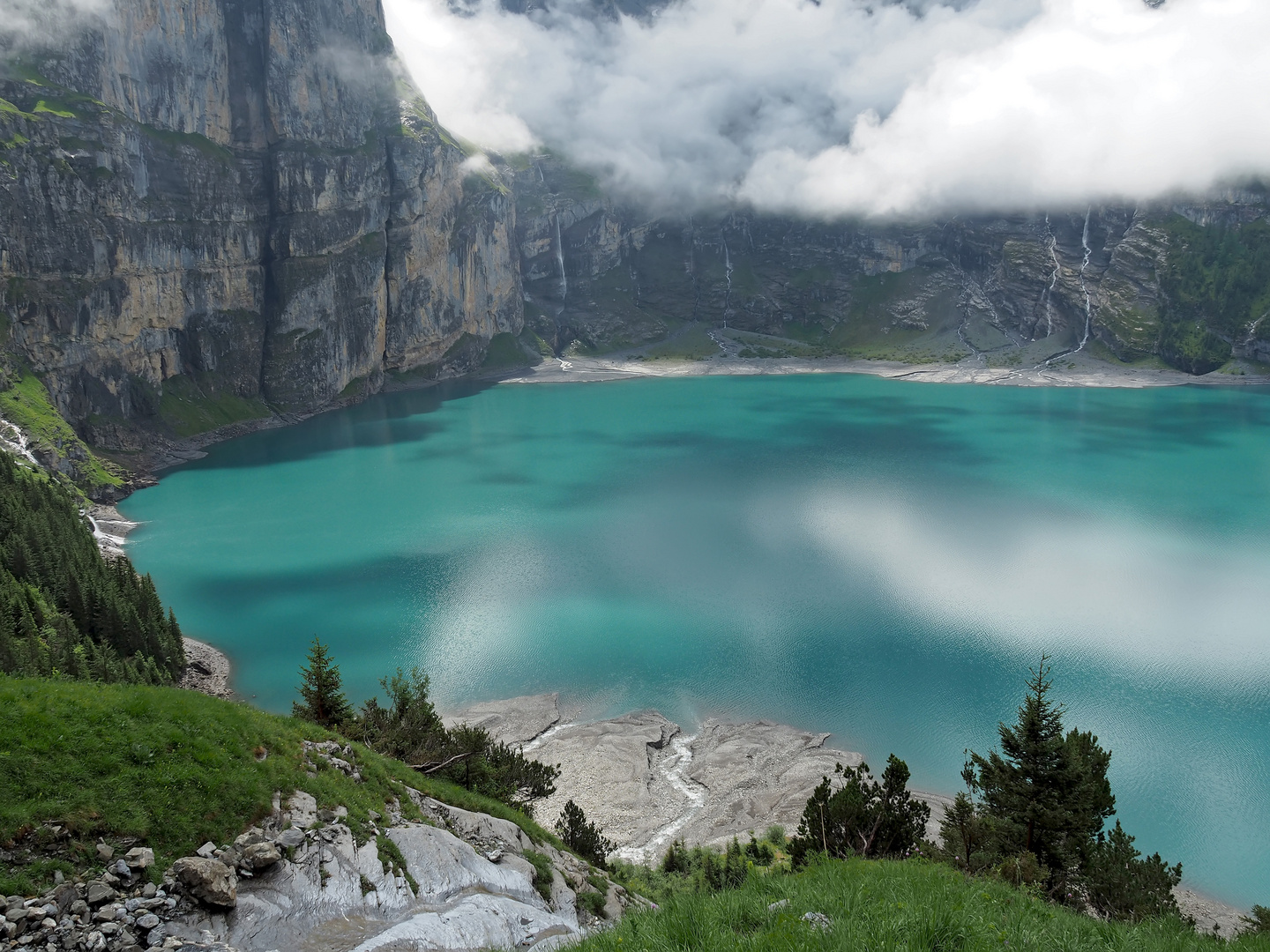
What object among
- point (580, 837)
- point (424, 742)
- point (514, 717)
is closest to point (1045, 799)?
point (580, 837)

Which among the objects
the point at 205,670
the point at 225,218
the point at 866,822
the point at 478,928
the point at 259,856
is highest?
the point at 225,218

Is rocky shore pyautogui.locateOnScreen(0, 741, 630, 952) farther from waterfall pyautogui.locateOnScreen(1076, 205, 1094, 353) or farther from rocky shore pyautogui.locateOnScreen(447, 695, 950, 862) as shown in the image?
waterfall pyautogui.locateOnScreen(1076, 205, 1094, 353)

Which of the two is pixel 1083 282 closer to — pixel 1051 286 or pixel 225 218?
pixel 1051 286

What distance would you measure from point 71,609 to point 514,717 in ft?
71.0

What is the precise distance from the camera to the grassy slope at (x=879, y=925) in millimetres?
7707

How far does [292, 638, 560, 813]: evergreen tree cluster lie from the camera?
20266mm

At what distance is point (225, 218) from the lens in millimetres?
120062

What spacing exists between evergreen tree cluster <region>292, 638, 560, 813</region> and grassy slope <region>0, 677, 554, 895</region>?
5781mm

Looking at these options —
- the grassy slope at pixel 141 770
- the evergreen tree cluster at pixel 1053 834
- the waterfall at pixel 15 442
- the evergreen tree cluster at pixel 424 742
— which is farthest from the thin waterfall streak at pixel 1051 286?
the grassy slope at pixel 141 770

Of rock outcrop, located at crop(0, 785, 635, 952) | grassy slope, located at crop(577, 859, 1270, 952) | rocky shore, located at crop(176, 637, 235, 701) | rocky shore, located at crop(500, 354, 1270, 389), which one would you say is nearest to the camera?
grassy slope, located at crop(577, 859, 1270, 952)

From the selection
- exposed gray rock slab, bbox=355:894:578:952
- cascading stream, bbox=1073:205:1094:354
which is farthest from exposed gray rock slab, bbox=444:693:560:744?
cascading stream, bbox=1073:205:1094:354

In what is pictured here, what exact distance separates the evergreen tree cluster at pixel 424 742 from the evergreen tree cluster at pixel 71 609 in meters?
11.0

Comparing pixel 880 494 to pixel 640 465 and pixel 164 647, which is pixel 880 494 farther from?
pixel 164 647

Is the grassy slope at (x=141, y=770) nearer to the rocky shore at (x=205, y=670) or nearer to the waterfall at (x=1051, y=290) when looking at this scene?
the rocky shore at (x=205, y=670)
